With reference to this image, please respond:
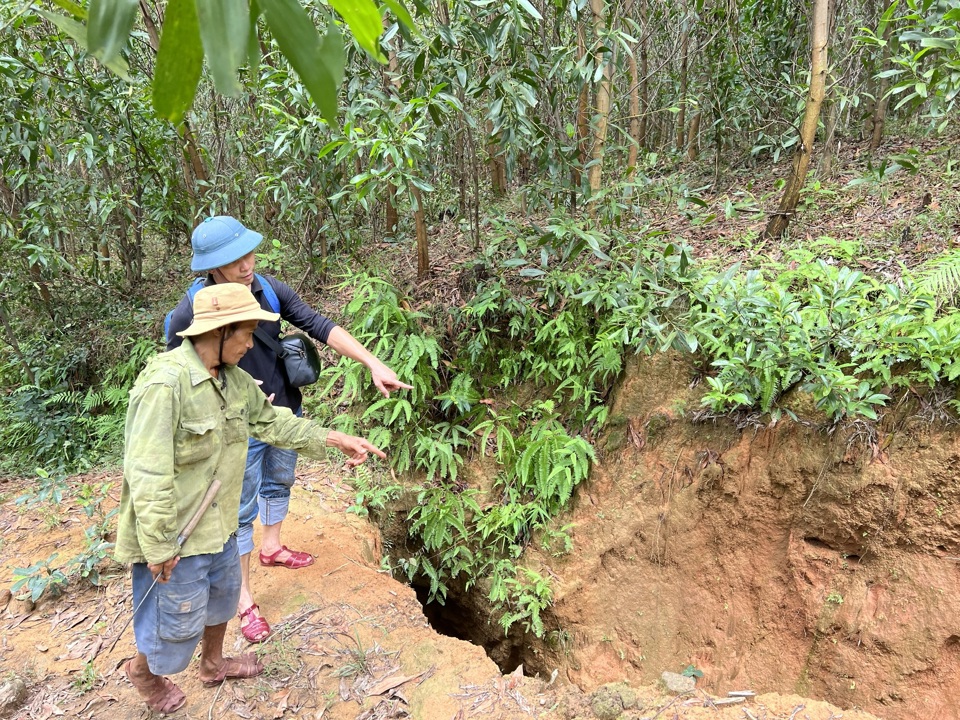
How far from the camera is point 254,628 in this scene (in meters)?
3.50

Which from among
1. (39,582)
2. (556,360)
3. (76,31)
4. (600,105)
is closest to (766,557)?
(556,360)

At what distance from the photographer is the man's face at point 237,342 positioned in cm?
252

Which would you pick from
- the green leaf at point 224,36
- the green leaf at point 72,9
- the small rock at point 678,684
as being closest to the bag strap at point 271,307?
the green leaf at point 72,9

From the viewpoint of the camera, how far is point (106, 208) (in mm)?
6121

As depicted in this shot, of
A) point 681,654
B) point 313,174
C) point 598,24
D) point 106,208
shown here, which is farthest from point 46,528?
point 598,24

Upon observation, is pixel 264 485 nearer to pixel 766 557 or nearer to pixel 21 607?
pixel 21 607

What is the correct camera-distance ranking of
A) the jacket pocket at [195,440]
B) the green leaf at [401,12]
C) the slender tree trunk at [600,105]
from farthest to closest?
the slender tree trunk at [600,105] < the jacket pocket at [195,440] < the green leaf at [401,12]

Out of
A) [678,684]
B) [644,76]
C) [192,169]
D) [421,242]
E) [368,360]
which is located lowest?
[678,684]

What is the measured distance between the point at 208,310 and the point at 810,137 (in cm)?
496

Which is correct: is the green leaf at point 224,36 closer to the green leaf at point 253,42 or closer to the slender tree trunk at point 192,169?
the green leaf at point 253,42

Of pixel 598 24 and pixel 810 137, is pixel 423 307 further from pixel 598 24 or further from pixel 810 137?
pixel 810 137

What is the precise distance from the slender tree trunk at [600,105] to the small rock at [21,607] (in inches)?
196

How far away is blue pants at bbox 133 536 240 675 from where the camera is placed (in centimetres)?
257

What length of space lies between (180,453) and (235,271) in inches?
38.0
